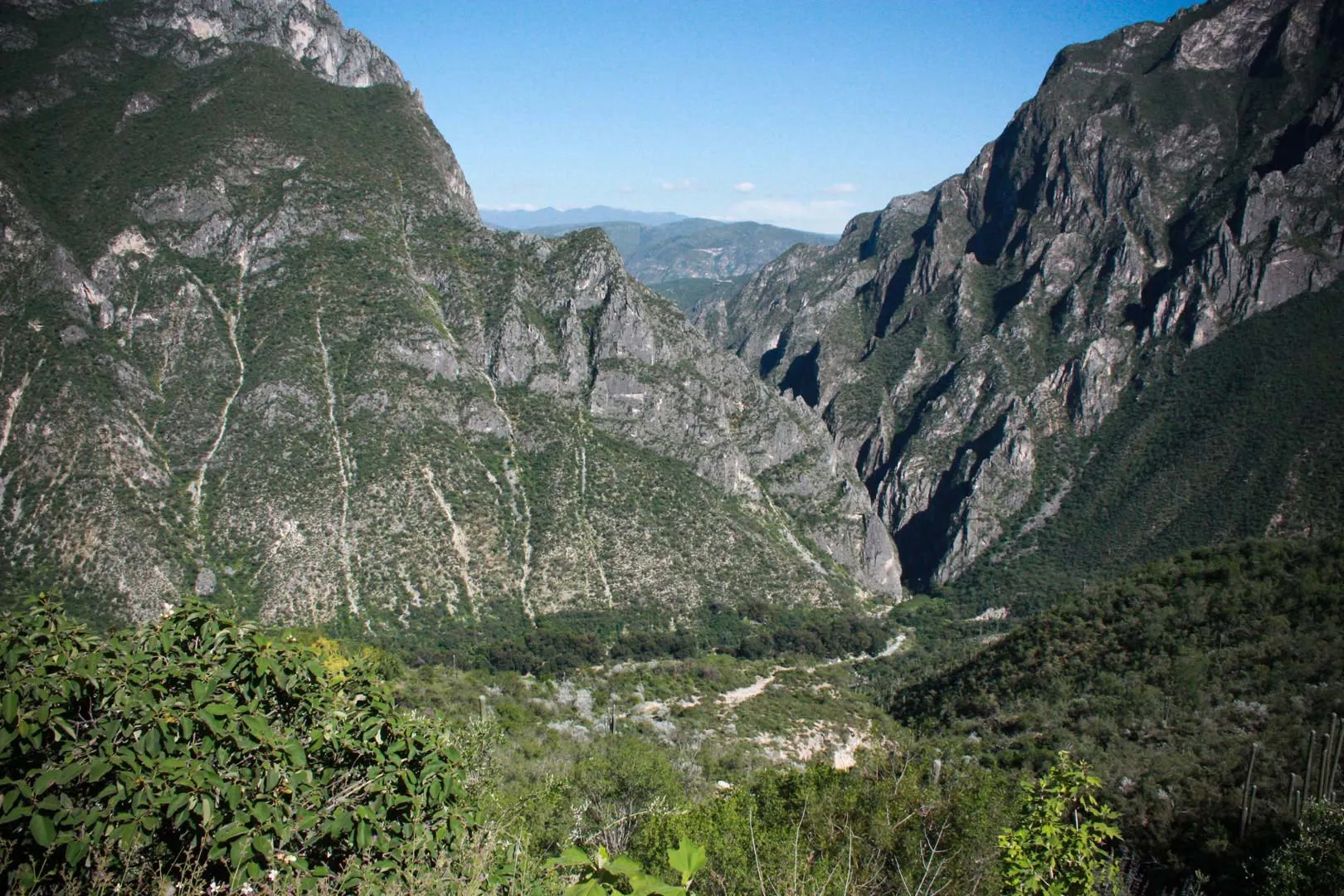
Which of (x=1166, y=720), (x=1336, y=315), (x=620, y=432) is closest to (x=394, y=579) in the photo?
(x=620, y=432)

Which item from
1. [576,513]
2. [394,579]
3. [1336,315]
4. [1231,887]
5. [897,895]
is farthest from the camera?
[1336,315]

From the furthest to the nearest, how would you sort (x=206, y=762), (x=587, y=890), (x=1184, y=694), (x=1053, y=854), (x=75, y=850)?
(x=1184, y=694) < (x=1053, y=854) < (x=206, y=762) < (x=75, y=850) < (x=587, y=890)

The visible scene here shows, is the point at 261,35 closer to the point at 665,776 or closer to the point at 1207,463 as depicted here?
the point at 665,776

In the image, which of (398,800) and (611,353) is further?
(611,353)

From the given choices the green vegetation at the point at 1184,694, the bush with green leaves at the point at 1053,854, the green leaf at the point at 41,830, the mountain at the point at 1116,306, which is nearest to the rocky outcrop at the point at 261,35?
the mountain at the point at 1116,306

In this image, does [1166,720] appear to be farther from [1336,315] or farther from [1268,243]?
[1268,243]

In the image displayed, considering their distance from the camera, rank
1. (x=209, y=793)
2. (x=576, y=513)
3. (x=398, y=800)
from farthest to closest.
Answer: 1. (x=576, y=513)
2. (x=398, y=800)
3. (x=209, y=793)

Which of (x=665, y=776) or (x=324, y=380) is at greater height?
(x=324, y=380)

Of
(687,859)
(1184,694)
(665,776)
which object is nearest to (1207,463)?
(1184,694)
